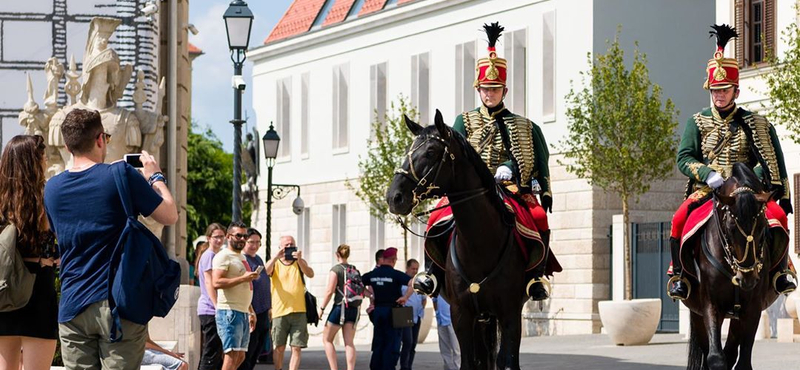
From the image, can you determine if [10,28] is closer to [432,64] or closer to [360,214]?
[432,64]

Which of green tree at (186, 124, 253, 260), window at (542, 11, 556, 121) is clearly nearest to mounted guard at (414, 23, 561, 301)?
window at (542, 11, 556, 121)

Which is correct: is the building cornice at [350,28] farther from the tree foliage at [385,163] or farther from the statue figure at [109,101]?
the statue figure at [109,101]

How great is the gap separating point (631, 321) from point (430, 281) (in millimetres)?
17912

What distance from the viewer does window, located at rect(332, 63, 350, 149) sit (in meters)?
52.4

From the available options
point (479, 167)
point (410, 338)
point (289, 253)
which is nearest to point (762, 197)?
point (479, 167)

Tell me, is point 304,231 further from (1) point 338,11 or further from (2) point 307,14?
(1) point 338,11

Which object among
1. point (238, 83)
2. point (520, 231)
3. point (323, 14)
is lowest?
point (520, 231)

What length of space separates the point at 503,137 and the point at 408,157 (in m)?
1.61

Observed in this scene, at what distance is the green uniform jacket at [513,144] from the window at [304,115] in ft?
136

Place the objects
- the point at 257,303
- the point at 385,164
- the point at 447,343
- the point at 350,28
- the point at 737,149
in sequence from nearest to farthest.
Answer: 1. the point at 737,149
2. the point at 257,303
3. the point at 447,343
4. the point at 385,164
5. the point at 350,28

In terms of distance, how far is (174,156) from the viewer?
2394cm

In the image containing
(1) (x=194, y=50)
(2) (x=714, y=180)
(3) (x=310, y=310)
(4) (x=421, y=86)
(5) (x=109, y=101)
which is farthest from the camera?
(1) (x=194, y=50)

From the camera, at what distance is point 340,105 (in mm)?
52781

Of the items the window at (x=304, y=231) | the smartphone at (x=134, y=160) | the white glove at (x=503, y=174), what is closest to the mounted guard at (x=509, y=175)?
the white glove at (x=503, y=174)
